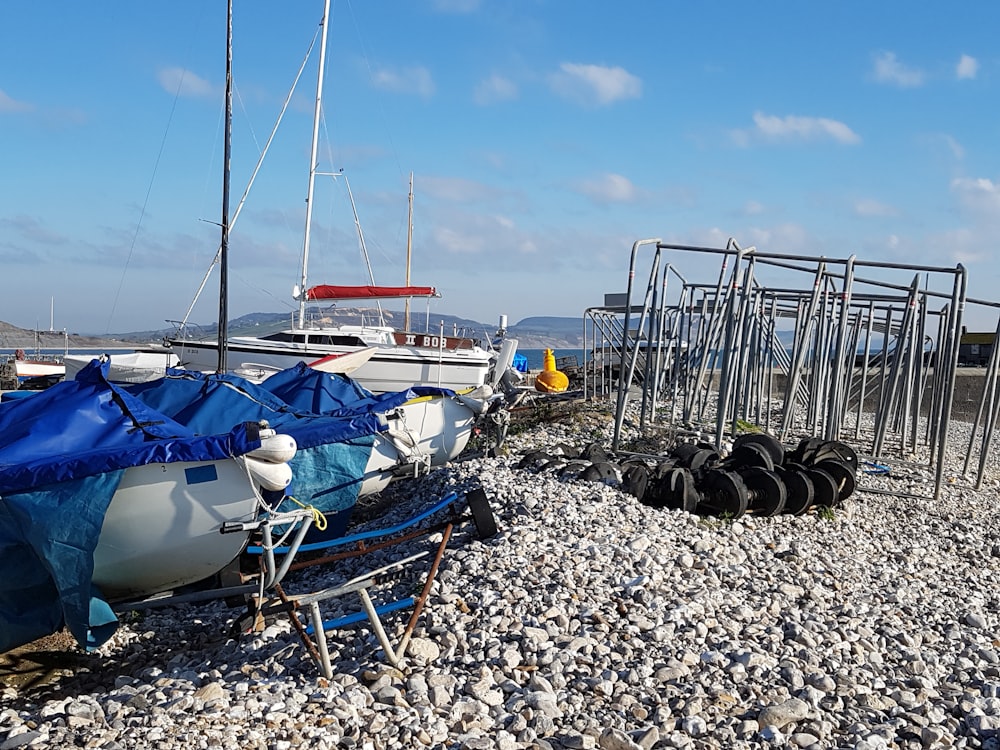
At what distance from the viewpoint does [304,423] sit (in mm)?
9359

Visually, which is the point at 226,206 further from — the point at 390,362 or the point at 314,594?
the point at 314,594

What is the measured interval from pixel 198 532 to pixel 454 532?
89.0 inches

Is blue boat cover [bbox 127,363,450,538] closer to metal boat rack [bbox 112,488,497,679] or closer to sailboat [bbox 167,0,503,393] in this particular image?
A: metal boat rack [bbox 112,488,497,679]

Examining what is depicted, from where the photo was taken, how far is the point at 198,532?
6.89m

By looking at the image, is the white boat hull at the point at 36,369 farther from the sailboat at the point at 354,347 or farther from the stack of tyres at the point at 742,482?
the stack of tyres at the point at 742,482

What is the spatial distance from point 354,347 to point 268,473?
52.4 ft

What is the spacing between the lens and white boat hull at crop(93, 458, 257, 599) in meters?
6.72

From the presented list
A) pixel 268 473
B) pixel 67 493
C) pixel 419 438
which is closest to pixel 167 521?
pixel 67 493

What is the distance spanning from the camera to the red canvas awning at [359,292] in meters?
24.3

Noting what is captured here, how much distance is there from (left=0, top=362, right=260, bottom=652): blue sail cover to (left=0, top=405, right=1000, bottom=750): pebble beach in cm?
50

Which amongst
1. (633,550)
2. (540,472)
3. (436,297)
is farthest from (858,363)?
(633,550)

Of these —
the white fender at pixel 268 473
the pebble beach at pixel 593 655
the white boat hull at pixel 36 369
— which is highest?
the white fender at pixel 268 473

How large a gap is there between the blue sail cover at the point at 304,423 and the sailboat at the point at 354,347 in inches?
385

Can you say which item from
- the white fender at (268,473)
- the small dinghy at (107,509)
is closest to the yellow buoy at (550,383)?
the white fender at (268,473)
